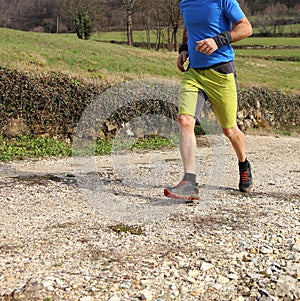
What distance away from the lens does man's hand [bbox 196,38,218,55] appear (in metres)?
4.90

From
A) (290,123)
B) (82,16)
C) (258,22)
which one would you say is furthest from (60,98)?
(258,22)

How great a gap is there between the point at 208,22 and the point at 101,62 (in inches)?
699

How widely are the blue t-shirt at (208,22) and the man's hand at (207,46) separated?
0.19m

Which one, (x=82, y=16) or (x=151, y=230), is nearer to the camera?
(x=151, y=230)

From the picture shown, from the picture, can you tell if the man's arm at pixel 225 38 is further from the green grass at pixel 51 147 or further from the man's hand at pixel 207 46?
the green grass at pixel 51 147

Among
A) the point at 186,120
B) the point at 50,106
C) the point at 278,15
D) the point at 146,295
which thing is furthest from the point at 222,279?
the point at 278,15

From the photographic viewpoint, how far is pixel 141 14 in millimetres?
56594

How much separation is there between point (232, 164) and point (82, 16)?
49.9 metres

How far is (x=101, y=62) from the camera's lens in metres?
22.4

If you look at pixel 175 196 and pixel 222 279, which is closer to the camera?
pixel 222 279

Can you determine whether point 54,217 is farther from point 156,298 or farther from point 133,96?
point 133,96

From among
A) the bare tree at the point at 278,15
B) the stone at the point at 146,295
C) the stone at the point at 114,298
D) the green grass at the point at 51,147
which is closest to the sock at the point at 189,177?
the stone at the point at 146,295

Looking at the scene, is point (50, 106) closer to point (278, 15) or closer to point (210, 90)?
point (210, 90)

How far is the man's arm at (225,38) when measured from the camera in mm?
4910
